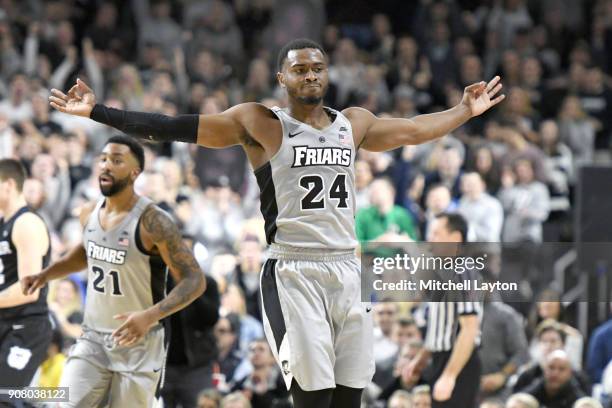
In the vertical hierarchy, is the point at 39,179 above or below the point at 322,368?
above

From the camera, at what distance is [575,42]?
16.7 m

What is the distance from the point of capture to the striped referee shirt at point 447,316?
7535 mm

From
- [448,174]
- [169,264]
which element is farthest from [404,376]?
[448,174]

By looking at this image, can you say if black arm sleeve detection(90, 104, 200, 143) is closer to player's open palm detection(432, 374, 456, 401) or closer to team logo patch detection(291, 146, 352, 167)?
team logo patch detection(291, 146, 352, 167)

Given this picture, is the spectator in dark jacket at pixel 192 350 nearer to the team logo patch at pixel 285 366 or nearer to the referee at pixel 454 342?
the referee at pixel 454 342

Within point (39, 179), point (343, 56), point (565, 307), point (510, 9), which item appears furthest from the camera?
point (510, 9)

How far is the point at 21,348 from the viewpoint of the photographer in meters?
7.23

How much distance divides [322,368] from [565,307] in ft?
11.2

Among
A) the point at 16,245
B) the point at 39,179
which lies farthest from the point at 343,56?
the point at 16,245

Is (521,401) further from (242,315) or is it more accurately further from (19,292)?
(19,292)

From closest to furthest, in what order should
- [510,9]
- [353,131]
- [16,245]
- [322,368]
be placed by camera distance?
[322,368]
[353,131]
[16,245]
[510,9]

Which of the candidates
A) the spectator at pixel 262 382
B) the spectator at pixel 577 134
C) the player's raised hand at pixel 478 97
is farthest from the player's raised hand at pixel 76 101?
the spectator at pixel 577 134

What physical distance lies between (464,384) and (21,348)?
3121mm

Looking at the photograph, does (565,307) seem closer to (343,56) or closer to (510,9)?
(343,56)
